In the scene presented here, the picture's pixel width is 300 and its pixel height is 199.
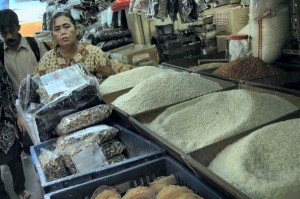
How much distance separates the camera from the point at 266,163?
37.6 inches

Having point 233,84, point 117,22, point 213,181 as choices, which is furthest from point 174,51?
point 213,181

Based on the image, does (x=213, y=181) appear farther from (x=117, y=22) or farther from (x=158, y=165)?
(x=117, y=22)

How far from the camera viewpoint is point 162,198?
94 centimetres

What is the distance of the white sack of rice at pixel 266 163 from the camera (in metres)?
0.84

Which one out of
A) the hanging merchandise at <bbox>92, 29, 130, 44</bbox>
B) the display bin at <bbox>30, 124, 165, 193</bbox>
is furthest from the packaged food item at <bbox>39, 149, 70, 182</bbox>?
the hanging merchandise at <bbox>92, 29, 130, 44</bbox>

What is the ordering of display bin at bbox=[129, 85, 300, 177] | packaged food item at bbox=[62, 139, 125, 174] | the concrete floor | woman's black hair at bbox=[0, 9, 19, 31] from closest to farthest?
display bin at bbox=[129, 85, 300, 177] → packaged food item at bbox=[62, 139, 125, 174] → woman's black hair at bbox=[0, 9, 19, 31] → the concrete floor

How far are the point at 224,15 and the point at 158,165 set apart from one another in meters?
2.48

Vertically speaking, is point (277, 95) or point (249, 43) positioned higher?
point (249, 43)

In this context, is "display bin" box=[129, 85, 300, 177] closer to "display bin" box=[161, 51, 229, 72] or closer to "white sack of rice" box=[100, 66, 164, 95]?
"white sack of rice" box=[100, 66, 164, 95]

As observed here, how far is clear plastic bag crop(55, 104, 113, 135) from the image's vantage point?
1.44 metres

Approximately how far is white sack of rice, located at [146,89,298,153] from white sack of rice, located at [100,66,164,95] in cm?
53

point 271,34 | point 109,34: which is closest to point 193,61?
point 271,34

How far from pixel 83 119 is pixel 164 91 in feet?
1.23

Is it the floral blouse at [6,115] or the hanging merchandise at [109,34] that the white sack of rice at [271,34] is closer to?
the floral blouse at [6,115]
